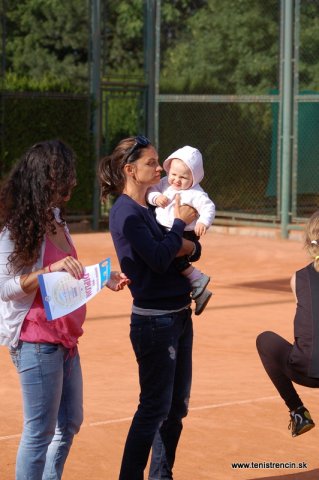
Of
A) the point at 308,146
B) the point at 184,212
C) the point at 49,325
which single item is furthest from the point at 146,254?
the point at 308,146

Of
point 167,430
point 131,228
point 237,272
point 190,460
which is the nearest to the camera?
point 131,228

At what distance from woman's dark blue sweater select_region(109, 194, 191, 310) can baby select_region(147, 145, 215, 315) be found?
5cm

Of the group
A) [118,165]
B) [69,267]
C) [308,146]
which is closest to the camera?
[69,267]

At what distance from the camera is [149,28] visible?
1956 cm

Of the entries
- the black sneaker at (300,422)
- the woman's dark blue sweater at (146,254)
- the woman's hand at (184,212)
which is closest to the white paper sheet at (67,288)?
the woman's dark blue sweater at (146,254)

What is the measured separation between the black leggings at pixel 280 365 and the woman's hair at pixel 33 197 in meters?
1.40

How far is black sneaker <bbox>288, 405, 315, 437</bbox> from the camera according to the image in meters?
5.49

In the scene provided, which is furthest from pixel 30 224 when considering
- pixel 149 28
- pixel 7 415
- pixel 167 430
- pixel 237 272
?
pixel 149 28

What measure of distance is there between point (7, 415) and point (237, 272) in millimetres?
7478

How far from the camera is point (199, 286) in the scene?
206 inches

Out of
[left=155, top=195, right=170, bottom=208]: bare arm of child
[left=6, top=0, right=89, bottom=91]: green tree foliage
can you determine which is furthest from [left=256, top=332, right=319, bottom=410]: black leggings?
[left=6, top=0, right=89, bottom=91]: green tree foliage

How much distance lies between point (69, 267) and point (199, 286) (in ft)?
3.00

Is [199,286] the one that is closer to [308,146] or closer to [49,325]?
[49,325]

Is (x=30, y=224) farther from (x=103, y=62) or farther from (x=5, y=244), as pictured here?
(x=103, y=62)
